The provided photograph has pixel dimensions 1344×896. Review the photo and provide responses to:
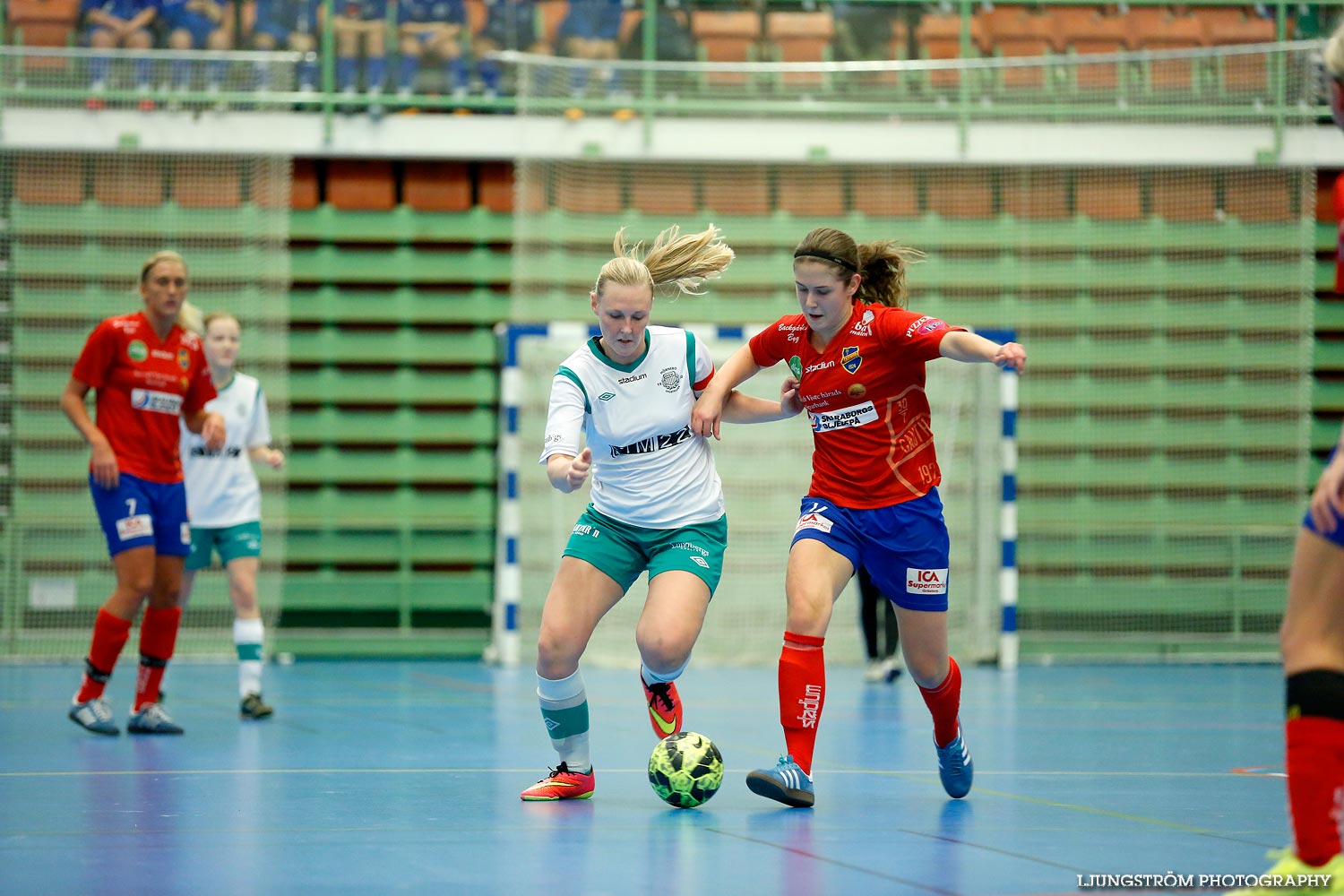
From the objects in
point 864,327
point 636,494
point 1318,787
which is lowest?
point 1318,787

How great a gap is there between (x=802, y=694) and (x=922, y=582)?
54cm

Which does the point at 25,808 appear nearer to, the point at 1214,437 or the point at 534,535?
the point at 534,535

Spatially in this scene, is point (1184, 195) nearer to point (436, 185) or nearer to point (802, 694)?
point (436, 185)

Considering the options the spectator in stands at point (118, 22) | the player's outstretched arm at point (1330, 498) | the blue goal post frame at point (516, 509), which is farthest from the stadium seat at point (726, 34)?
the player's outstretched arm at point (1330, 498)

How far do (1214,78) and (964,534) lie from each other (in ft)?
13.5

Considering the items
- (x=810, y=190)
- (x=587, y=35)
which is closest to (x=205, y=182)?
(x=587, y=35)

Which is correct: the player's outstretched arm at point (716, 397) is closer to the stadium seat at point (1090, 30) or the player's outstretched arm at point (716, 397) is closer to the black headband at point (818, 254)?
the black headband at point (818, 254)

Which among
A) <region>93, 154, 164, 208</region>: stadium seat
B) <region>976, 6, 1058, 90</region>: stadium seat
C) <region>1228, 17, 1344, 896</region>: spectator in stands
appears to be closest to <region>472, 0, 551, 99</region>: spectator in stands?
<region>93, 154, 164, 208</region>: stadium seat

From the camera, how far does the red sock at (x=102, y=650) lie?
22.9 ft

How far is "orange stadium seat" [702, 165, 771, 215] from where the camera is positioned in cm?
1252

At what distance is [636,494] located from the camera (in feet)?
16.6

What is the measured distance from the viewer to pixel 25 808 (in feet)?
15.4

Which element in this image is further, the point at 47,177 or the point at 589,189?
the point at 589,189

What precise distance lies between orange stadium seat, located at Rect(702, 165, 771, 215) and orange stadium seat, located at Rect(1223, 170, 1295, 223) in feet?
12.1
